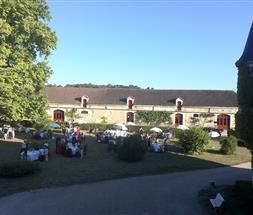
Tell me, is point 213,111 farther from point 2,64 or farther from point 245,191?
point 245,191

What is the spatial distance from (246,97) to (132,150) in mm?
12492

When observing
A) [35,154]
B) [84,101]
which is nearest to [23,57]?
[35,154]

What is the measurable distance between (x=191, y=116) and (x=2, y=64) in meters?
45.2

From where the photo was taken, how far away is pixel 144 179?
24438mm

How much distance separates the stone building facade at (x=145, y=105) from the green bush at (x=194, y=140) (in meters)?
35.9

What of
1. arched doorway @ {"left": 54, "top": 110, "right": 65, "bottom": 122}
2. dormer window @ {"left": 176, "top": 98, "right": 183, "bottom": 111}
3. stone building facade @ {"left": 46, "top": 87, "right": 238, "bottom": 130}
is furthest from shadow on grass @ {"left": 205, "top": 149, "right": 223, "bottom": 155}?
arched doorway @ {"left": 54, "top": 110, "right": 65, "bottom": 122}

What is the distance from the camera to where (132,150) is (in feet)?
99.1

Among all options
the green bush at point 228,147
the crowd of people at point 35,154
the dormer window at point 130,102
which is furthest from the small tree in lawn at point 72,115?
the crowd of people at point 35,154

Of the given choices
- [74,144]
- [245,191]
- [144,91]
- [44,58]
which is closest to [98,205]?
[245,191]

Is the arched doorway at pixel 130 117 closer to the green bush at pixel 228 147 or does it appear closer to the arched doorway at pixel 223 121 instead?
the arched doorway at pixel 223 121

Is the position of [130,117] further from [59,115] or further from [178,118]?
[59,115]

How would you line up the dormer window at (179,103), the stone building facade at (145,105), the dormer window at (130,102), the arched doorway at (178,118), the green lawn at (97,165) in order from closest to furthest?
the green lawn at (97,165) → the stone building facade at (145,105) → the arched doorway at (178,118) → the dormer window at (179,103) → the dormer window at (130,102)

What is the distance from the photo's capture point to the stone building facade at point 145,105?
235ft

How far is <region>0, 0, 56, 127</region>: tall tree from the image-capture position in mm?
32688
